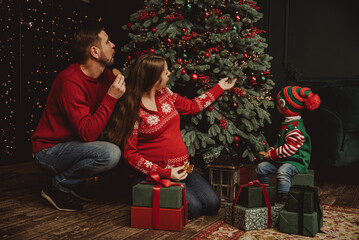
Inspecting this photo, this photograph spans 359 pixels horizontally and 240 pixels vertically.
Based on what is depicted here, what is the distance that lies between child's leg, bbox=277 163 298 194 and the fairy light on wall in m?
3.05

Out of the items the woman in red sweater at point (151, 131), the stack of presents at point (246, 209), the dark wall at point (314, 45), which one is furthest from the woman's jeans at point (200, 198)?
the dark wall at point (314, 45)

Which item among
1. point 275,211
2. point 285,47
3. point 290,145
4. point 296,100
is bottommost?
point 275,211

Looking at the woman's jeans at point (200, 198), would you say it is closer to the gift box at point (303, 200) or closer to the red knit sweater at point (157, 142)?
the red knit sweater at point (157, 142)

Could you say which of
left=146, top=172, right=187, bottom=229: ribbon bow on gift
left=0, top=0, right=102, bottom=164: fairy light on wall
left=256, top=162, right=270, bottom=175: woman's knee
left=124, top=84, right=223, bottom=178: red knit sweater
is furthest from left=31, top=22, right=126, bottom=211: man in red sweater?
left=0, top=0, right=102, bottom=164: fairy light on wall

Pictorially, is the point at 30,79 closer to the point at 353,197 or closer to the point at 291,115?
the point at 291,115

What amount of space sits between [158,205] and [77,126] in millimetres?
746

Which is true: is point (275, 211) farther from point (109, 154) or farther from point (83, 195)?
point (83, 195)

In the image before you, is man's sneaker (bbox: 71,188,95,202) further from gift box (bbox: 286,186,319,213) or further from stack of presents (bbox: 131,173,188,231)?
gift box (bbox: 286,186,319,213)

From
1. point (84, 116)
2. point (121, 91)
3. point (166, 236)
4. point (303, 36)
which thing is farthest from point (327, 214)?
point (303, 36)

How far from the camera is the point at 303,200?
1.94m

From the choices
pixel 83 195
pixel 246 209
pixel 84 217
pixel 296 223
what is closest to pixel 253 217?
pixel 246 209

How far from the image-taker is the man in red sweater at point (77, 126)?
7.49 ft

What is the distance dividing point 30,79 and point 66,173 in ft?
7.16

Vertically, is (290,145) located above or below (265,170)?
above
